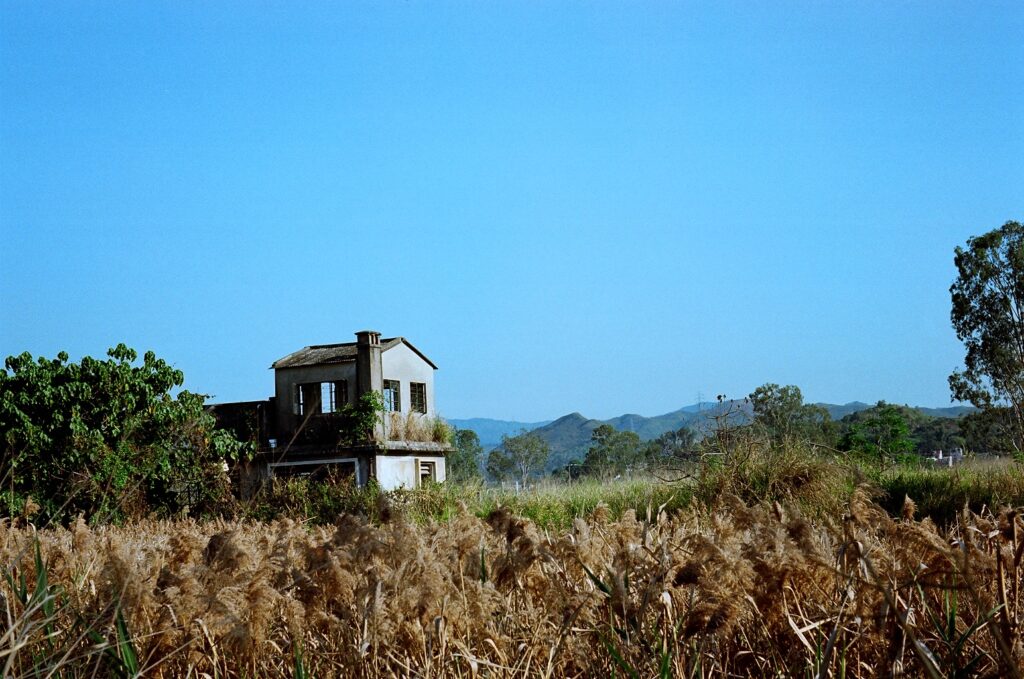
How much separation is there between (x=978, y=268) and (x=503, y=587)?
36.3 meters

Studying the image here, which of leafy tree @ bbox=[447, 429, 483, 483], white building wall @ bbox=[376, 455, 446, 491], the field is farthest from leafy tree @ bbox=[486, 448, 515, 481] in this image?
the field

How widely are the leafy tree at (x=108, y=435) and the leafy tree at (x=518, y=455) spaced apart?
2147 inches

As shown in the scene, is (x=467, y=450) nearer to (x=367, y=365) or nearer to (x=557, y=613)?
(x=367, y=365)

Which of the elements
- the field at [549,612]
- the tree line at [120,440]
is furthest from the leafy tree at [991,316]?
the field at [549,612]

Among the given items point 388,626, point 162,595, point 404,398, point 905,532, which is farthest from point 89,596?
point 404,398

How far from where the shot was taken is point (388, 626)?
200 cm

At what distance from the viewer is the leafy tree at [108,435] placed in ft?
54.7

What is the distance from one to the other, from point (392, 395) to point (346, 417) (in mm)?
2308

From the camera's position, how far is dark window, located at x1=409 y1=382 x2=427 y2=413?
29.8m

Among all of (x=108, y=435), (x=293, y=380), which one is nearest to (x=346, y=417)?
(x=293, y=380)

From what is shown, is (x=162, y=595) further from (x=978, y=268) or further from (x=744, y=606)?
(x=978, y=268)

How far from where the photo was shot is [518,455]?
7419 centimetres

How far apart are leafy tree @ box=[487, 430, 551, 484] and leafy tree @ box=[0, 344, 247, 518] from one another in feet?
179

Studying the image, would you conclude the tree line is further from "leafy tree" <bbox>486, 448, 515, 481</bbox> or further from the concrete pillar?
"leafy tree" <bbox>486, 448, 515, 481</bbox>
